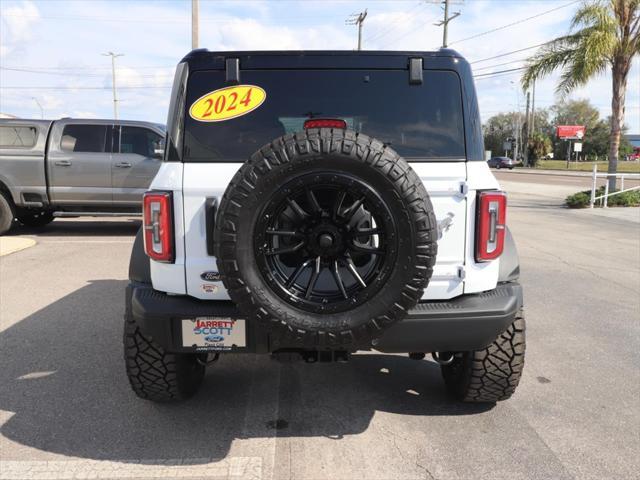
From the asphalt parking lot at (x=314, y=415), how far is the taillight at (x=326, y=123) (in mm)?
1721

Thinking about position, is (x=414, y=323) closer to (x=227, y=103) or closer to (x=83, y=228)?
(x=227, y=103)

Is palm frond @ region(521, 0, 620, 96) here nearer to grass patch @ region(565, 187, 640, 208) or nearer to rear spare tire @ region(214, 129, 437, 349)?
grass patch @ region(565, 187, 640, 208)

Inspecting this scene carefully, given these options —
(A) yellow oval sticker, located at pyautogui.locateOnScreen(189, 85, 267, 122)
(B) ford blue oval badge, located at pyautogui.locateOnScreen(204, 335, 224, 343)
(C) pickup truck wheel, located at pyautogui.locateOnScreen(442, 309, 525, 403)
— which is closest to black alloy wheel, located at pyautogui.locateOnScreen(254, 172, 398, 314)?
(B) ford blue oval badge, located at pyautogui.locateOnScreen(204, 335, 224, 343)

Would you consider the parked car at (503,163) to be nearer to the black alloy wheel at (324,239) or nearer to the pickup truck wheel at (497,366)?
the pickup truck wheel at (497,366)

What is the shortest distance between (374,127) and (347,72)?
33cm

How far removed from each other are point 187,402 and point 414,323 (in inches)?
64.4

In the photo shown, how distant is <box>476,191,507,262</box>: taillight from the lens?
274 centimetres

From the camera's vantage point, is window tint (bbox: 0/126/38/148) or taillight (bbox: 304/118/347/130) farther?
window tint (bbox: 0/126/38/148)

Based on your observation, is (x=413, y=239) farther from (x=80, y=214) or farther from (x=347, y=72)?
(x=80, y=214)

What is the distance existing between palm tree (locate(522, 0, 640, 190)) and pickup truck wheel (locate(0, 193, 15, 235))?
49.7ft

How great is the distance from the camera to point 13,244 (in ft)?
28.9

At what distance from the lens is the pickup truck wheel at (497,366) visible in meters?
3.12

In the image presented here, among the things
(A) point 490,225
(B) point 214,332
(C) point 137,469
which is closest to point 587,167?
(A) point 490,225

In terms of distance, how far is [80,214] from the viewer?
9.82 m
